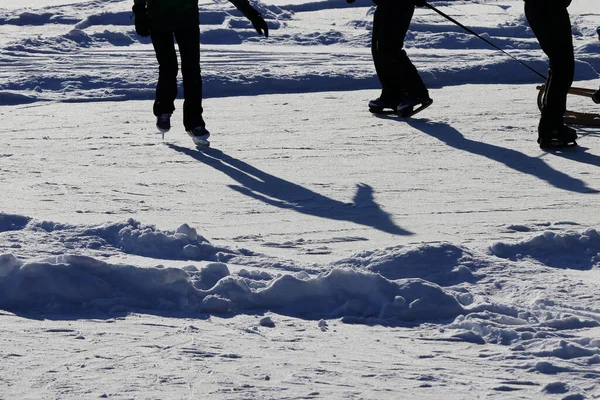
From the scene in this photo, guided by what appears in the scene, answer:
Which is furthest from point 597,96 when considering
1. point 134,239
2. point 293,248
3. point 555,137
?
point 134,239

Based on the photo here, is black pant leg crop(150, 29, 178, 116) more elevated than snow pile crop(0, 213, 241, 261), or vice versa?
black pant leg crop(150, 29, 178, 116)

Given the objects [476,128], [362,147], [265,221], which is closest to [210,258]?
[265,221]

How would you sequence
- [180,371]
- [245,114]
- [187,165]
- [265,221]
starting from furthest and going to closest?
[245,114] → [187,165] → [265,221] → [180,371]

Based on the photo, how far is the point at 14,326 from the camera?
3.44 m

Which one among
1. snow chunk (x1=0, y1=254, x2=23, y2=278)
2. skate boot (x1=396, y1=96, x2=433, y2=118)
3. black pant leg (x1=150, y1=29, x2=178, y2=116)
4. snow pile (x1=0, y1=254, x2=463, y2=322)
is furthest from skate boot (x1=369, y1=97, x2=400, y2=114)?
snow chunk (x1=0, y1=254, x2=23, y2=278)

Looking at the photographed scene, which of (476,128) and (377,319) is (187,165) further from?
(377,319)

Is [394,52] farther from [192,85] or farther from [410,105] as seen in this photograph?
[192,85]

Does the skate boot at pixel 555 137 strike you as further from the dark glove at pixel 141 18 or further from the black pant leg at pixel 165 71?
the dark glove at pixel 141 18

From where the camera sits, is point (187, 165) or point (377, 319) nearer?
point (377, 319)

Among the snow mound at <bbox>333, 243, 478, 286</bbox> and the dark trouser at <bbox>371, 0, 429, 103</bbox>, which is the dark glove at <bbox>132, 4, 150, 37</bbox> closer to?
the dark trouser at <bbox>371, 0, 429, 103</bbox>

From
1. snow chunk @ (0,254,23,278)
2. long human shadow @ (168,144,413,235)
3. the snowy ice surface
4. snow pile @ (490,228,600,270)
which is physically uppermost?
snow chunk @ (0,254,23,278)

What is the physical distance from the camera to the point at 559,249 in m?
4.27

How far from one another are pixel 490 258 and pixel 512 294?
39 centimetres

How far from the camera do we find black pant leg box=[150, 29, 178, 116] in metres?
6.80
